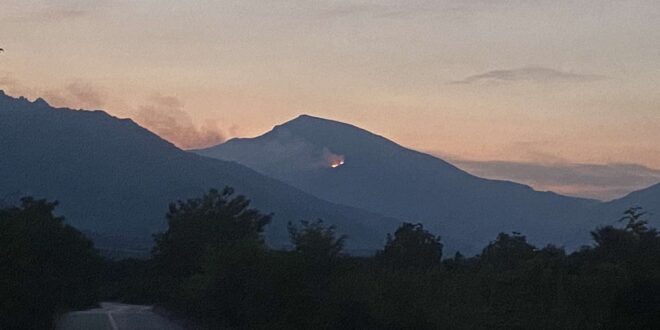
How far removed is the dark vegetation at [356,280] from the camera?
25797mm

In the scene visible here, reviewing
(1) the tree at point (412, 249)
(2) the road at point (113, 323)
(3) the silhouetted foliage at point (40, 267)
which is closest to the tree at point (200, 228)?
(3) the silhouetted foliage at point (40, 267)

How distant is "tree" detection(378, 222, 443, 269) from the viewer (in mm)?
60156

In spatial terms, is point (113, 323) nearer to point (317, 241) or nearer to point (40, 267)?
point (40, 267)

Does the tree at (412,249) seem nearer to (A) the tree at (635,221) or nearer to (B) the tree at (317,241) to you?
(B) the tree at (317,241)

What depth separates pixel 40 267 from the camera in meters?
50.1

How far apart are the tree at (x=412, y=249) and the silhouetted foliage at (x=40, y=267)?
1473 cm

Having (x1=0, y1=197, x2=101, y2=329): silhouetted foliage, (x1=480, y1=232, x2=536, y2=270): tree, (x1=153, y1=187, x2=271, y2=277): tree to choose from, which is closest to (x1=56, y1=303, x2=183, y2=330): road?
(x1=0, y1=197, x2=101, y2=329): silhouetted foliage

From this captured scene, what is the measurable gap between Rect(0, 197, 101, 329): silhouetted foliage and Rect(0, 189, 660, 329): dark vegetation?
0.10 m

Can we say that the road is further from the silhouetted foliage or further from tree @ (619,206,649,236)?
tree @ (619,206,649,236)

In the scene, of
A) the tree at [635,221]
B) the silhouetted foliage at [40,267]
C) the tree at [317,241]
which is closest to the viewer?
the silhouetted foliage at [40,267]

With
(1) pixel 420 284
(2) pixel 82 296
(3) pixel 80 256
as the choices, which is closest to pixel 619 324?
(1) pixel 420 284

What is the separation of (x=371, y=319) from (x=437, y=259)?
85.6 ft

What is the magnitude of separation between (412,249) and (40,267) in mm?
18556

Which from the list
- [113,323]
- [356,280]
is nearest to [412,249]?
[113,323]
